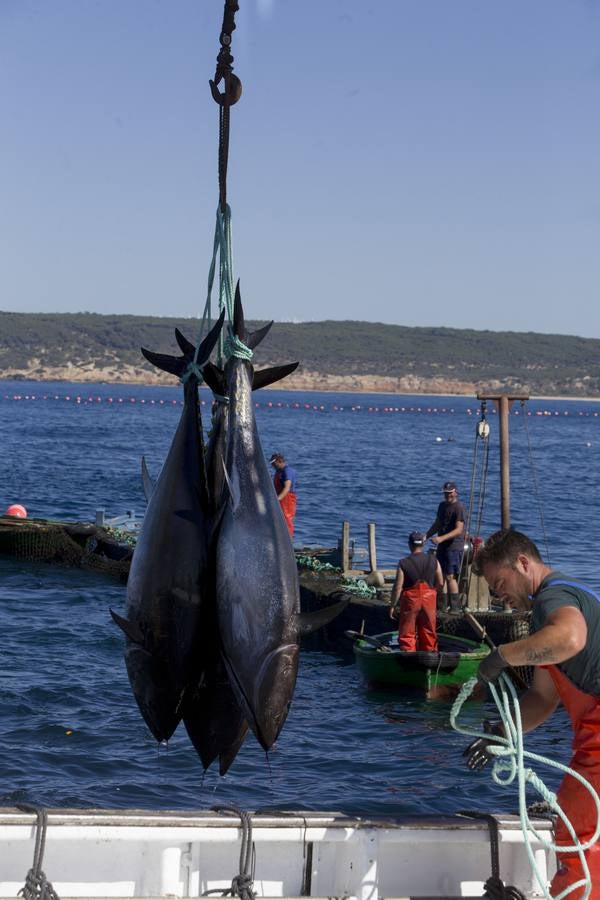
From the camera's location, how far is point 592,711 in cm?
562

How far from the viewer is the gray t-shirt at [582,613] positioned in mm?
5402

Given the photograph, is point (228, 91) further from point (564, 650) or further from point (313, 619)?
Result: point (564, 650)

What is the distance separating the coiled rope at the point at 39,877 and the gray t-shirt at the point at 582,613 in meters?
2.50

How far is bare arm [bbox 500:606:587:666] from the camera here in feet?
17.1

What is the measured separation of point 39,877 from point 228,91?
3.88 m

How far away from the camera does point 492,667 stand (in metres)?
5.37

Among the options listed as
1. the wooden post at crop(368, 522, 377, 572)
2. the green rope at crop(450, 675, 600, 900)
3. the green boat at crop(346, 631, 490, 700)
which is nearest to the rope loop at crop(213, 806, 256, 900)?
the green rope at crop(450, 675, 600, 900)

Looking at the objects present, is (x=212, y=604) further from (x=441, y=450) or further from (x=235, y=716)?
(x=441, y=450)

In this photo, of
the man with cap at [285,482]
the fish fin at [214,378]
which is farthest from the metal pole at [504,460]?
the fish fin at [214,378]

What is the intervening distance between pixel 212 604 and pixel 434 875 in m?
2.11

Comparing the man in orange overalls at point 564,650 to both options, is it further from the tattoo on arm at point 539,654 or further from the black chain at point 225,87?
the black chain at point 225,87

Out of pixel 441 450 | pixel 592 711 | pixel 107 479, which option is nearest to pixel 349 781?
pixel 592 711

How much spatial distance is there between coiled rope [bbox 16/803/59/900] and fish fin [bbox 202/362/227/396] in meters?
2.20

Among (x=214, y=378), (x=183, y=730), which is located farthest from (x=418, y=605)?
(x=214, y=378)
